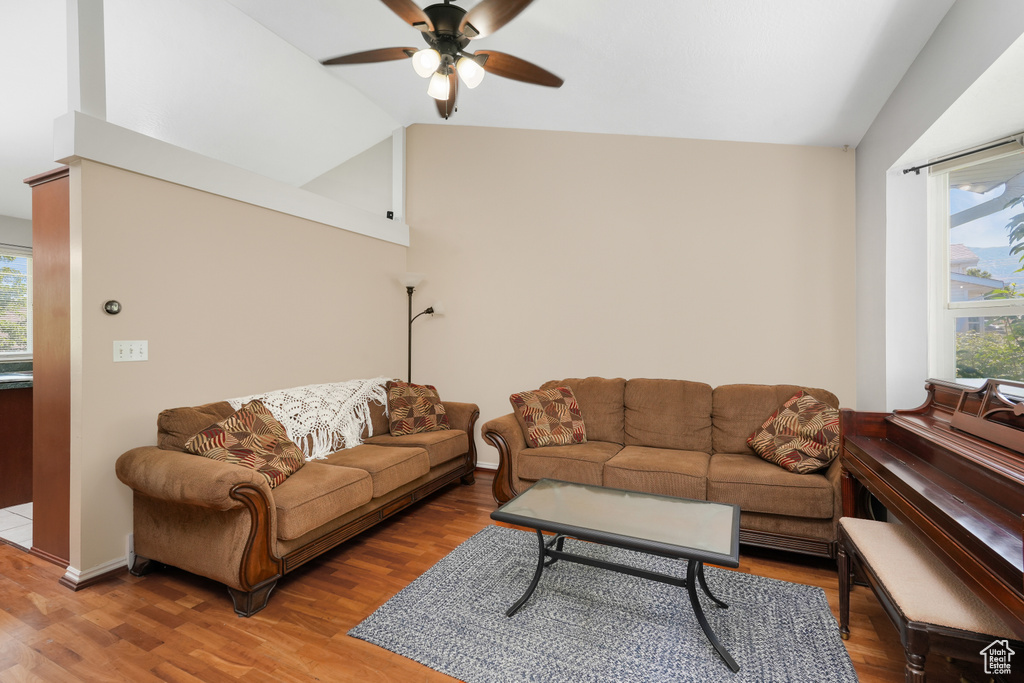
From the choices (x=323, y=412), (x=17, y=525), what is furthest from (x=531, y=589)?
(x=17, y=525)

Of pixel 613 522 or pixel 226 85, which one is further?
pixel 226 85

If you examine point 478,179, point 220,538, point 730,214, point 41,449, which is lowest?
point 220,538

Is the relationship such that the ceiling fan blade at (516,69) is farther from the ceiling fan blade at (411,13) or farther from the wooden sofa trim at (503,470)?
the wooden sofa trim at (503,470)

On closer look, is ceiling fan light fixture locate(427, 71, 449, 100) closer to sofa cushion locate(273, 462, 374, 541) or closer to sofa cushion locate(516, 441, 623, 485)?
sofa cushion locate(273, 462, 374, 541)

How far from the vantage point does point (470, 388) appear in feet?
14.6

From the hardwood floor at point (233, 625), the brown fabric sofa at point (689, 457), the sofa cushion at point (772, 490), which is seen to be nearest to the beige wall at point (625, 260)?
the brown fabric sofa at point (689, 457)

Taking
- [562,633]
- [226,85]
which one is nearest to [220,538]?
[562,633]

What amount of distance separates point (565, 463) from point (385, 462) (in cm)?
114

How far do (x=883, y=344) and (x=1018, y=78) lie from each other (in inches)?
58.7

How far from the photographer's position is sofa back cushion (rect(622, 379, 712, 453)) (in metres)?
3.39

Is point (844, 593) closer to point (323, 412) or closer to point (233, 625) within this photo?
point (233, 625)

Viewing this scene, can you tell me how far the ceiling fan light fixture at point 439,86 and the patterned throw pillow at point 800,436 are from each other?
271cm

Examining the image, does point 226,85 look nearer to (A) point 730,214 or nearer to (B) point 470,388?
(B) point 470,388

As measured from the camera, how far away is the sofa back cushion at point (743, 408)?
10.6ft
